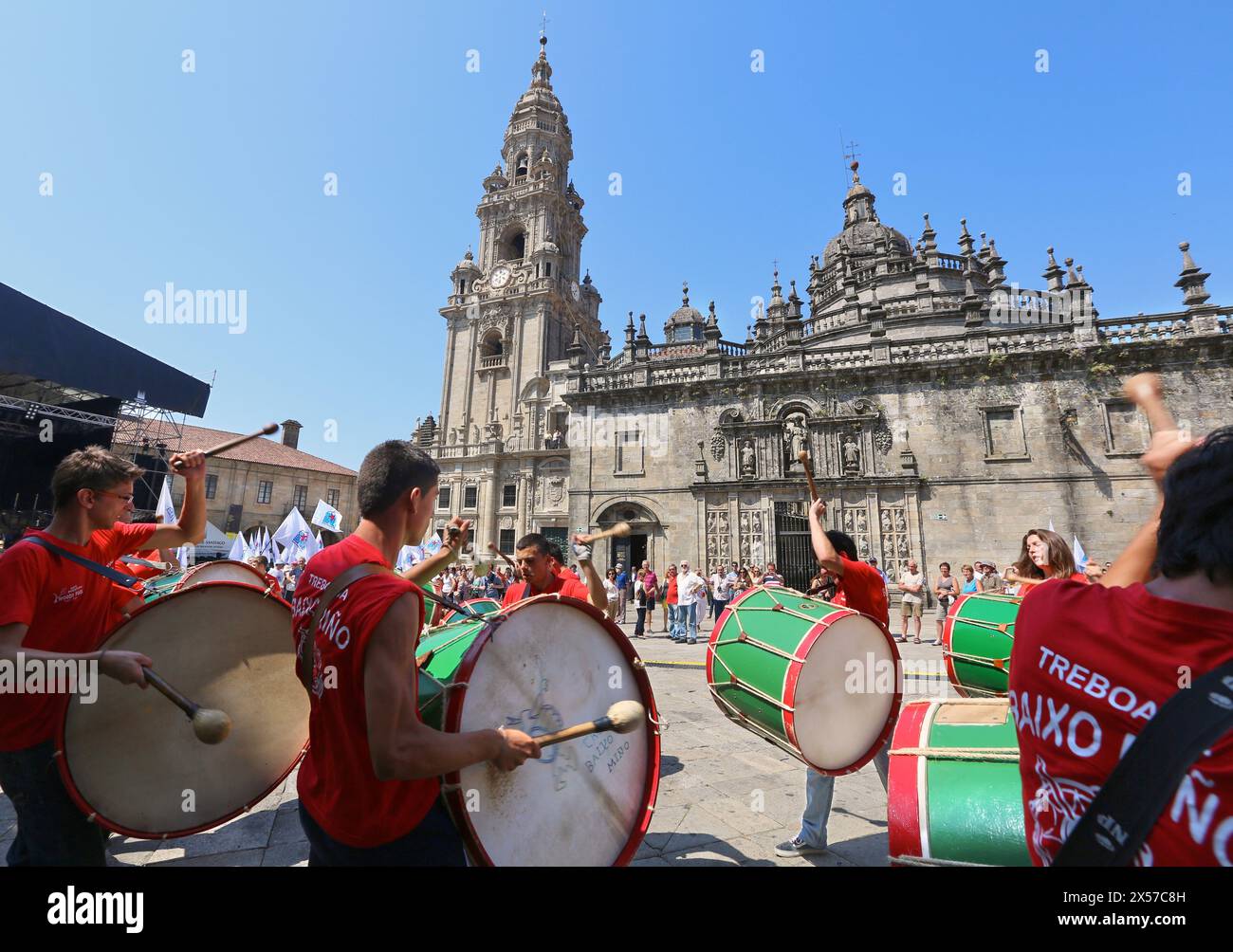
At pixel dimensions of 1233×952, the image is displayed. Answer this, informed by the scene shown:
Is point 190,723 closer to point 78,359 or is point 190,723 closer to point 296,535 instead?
point 296,535

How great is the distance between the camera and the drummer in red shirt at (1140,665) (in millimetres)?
1025

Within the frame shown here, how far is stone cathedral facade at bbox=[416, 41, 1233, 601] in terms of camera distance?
1917 centimetres

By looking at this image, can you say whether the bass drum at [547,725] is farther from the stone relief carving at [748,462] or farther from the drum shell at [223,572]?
the stone relief carving at [748,462]

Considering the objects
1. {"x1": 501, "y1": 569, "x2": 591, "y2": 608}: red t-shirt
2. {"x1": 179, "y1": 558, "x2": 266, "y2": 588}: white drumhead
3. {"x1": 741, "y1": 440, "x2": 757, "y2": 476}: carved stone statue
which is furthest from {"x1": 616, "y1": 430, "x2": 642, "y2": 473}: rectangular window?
{"x1": 179, "y1": 558, "x2": 266, "y2": 588}: white drumhead

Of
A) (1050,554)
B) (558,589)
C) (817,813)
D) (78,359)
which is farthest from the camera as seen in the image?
(78,359)

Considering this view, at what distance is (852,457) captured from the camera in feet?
69.8

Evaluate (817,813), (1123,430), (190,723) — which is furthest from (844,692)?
(1123,430)

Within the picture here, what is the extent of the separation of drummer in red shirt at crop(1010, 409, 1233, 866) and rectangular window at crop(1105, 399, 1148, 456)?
2409cm

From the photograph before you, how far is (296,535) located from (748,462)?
16824mm

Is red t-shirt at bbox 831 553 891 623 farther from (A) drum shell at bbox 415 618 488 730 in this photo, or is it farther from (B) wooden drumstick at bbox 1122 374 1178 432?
(A) drum shell at bbox 415 618 488 730

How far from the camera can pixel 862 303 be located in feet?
89.1
